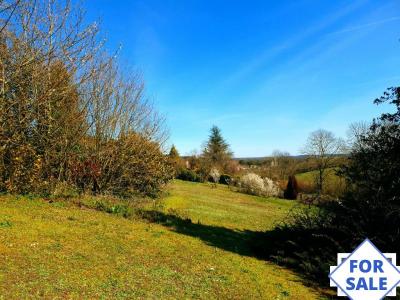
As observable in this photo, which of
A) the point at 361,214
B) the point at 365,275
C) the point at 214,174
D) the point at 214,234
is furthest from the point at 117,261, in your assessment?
→ the point at 214,174

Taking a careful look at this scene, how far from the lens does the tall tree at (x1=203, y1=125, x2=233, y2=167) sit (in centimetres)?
4816

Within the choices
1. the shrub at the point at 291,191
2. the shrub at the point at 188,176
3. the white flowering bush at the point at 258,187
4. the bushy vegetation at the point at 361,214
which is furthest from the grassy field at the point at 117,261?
the shrub at the point at 188,176

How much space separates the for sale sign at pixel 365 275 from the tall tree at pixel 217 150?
129 ft

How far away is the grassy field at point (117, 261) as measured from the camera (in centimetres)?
500

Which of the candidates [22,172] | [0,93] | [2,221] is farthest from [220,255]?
[0,93]

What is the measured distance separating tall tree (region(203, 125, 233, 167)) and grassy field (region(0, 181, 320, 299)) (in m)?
33.7

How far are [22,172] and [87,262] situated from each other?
228 inches

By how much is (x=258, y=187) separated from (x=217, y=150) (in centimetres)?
2309

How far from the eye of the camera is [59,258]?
5938mm

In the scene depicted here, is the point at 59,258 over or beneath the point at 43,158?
beneath

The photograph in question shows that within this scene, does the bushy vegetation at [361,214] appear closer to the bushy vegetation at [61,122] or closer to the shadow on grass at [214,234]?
the shadow on grass at [214,234]

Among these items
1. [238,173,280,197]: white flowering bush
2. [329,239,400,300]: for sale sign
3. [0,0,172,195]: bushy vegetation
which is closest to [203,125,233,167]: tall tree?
[238,173,280,197]: white flowering bush

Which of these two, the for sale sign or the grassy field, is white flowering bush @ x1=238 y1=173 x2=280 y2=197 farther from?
the for sale sign

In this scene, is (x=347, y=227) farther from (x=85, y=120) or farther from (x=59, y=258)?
(x=85, y=120)
